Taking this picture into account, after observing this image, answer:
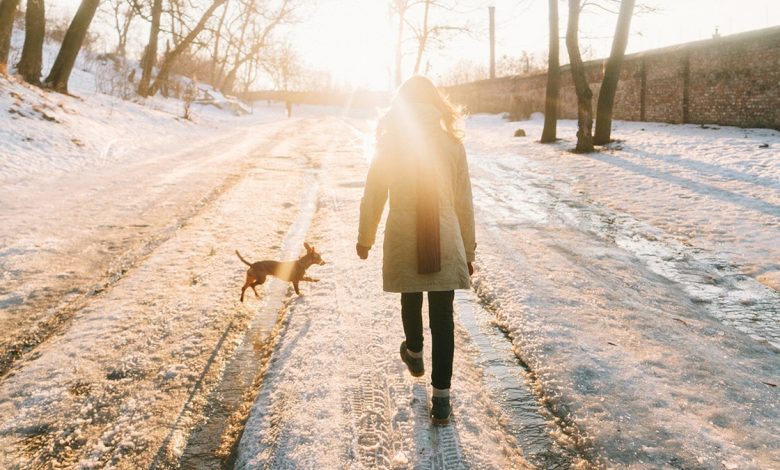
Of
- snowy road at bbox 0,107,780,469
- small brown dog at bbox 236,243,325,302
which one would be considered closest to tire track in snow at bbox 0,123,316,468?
snowy road at bbox 0,107,780,469

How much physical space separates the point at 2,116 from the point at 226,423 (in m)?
11.9

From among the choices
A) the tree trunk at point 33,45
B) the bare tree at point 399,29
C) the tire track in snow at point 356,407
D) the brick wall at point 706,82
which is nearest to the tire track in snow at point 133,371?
the tire track in snow at point 356,407

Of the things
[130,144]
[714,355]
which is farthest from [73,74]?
[714,355]

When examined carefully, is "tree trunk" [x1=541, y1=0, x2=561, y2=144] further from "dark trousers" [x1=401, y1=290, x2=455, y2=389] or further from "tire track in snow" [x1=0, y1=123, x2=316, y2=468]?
"dark trousers" [x1=401, y1=290, x2=455, y2=389]

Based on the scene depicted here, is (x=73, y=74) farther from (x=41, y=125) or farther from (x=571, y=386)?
(x=571, y=386)

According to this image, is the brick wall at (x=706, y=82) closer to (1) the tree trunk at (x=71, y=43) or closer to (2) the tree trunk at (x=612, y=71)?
(2) the tree trunk at (x=612, y=71)

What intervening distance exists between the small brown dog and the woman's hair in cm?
199

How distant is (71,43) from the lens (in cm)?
1506

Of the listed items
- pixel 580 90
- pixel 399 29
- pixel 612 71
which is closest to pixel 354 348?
pixel 580 90

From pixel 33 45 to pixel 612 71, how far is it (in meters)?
16.8

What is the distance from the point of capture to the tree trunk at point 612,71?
13516 millimetres

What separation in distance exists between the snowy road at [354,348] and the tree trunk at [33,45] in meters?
10.6

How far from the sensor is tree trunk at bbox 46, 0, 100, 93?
Answer: 48.4 ft

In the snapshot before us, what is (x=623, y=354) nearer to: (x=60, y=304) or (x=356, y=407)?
(x=356, y=407)
